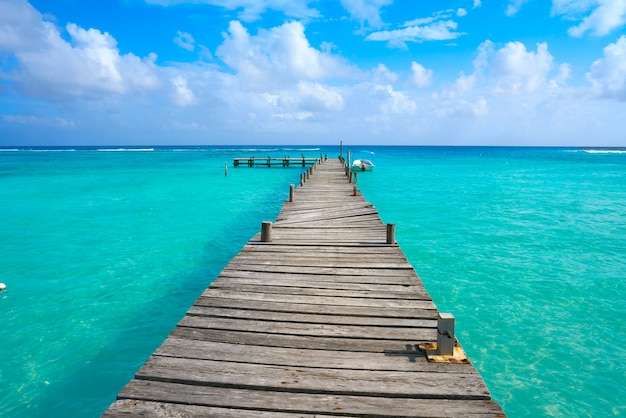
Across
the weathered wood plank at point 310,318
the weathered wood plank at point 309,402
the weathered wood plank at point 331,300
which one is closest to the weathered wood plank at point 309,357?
the weathered wood plank at point 309,402

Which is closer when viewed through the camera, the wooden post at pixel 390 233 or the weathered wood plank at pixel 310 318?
the weathered wood plank at pixel 310 318

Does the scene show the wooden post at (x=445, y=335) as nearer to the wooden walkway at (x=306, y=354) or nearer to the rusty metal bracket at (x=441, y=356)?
the rusty metal bracket at (x=441, y=356)

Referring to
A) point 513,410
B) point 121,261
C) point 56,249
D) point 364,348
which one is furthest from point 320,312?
point 56,249

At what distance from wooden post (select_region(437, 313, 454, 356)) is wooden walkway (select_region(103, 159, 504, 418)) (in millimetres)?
171

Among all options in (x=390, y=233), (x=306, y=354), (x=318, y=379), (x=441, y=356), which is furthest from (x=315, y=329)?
(x=390, y=233)

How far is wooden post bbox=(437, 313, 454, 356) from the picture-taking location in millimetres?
4074

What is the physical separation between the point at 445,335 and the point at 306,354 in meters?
1.70

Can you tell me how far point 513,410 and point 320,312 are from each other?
3.69m

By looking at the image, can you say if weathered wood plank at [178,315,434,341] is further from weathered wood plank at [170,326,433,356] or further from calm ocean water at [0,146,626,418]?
calm ocean water at [0,146,626,418]

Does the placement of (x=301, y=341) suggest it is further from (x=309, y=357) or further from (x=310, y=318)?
(x=310, y=318)

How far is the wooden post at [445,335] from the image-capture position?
4.07 metres

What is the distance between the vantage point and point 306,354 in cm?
434

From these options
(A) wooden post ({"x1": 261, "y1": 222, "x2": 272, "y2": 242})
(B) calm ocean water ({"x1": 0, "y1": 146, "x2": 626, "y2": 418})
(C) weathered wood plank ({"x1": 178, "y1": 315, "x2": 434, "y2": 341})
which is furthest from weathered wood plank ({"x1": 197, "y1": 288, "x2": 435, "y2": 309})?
(A) wooden post ({"x1": 261, "y1": 222, "x2": 272, "y2": 242})

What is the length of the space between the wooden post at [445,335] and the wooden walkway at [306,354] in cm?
17
